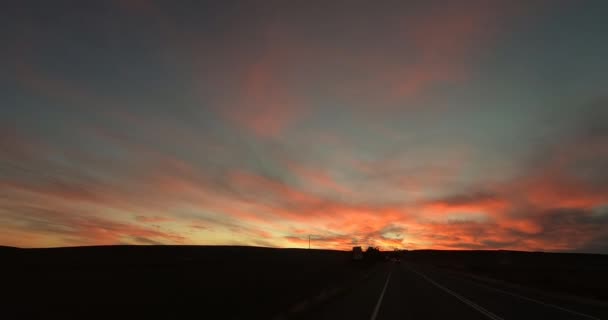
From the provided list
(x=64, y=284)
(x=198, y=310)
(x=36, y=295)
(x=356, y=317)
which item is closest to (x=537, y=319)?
(x=356, y=317)

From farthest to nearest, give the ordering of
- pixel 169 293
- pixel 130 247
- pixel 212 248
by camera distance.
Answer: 1. pixel 212 248
2. pixel 130 247
3. pixel 169 293

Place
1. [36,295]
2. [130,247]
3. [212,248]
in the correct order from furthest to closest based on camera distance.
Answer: [212,248] < [130,247] < [36,295]

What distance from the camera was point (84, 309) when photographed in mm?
14367

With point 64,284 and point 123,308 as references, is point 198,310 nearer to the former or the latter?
point 123,308

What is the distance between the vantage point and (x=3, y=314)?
1334 cm

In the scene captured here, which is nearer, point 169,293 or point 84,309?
point 84,309

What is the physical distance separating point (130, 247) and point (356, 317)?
122 meters

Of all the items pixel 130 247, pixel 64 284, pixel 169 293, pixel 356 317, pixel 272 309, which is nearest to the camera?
pixel 356 317

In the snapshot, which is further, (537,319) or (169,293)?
(169,293)

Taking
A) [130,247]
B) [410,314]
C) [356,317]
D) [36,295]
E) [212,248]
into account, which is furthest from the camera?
[212,248]

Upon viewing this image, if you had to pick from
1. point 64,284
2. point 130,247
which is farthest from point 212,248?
point 64,284

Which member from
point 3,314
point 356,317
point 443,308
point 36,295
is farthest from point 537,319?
point 36,295

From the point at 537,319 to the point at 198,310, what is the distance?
12807 mm

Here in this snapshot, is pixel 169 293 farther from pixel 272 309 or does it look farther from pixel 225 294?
pixel 272 309
